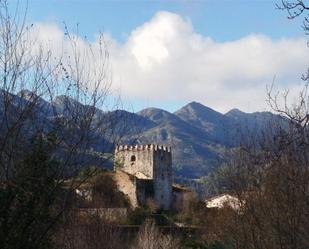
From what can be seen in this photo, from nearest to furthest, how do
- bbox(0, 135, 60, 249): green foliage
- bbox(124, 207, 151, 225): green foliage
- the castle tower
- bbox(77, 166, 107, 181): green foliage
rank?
1. bbox(0, 135, 60, 249): green foliage
2. bbox(77, 166, 107, 181): green foliage
3. bbox(124, 207, 151, 225): green foliage
4. the castle tower

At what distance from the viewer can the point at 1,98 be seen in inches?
368

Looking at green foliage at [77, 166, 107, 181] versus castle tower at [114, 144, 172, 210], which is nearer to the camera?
green foliage at [77, 166, 107, 181]

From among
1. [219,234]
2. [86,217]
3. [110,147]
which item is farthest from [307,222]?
[219,234]

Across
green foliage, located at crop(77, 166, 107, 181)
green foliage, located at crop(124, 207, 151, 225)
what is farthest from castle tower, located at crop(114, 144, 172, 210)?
green foliage, located at crop(77, 166, 107, 181)

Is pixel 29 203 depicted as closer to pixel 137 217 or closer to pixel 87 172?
pixel 87 172

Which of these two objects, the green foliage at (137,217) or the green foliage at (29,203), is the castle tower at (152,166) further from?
the green foliage at (29,203)

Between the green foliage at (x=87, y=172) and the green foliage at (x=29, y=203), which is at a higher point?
the green foliage at (x=87, y=172)

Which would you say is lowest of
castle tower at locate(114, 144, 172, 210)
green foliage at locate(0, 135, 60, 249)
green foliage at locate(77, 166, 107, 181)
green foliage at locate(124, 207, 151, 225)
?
green foliage at locate(0, 135, 60, 249)

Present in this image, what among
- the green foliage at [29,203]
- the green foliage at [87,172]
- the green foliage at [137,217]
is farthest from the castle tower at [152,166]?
the green foliage at [29,203]

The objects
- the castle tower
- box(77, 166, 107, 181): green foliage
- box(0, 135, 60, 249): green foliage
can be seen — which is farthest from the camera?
the castle tower

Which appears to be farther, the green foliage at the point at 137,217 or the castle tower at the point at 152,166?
the castle tower at the point at 152,166

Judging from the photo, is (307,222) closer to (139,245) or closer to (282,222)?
(282,222)

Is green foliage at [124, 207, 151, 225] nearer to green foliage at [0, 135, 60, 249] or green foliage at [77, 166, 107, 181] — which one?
green foliage at [77, 166, 107, 181]

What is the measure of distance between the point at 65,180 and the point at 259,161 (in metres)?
5.67
